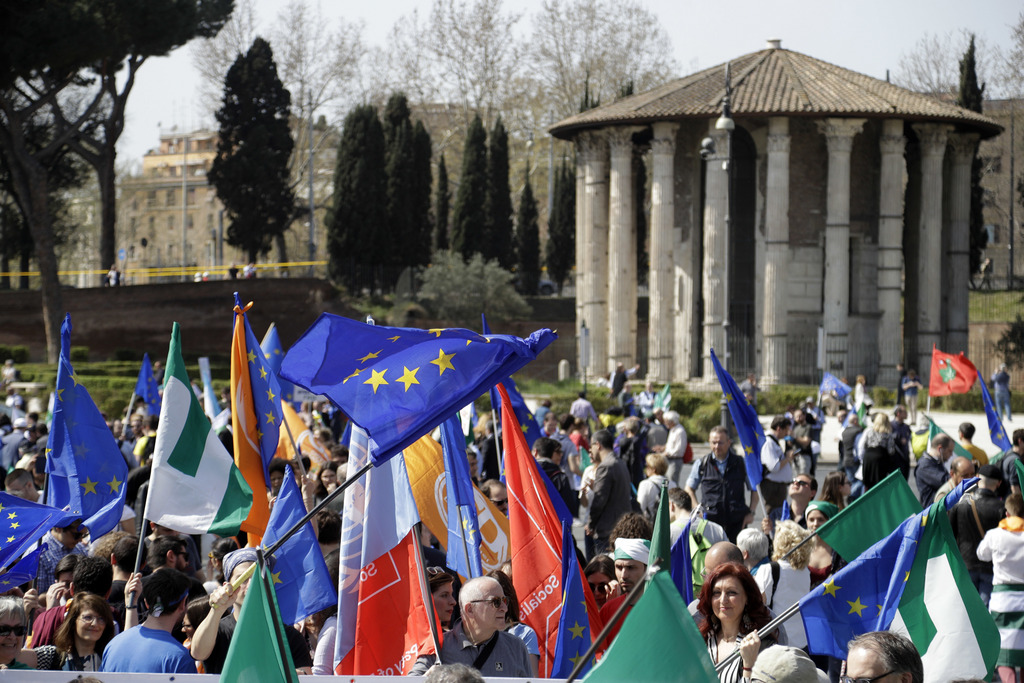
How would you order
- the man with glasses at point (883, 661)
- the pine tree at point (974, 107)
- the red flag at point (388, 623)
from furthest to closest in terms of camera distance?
the pine tree at point (974, 107) < the red flag at point (388, 623) < the man with glasses at point (883, 661)

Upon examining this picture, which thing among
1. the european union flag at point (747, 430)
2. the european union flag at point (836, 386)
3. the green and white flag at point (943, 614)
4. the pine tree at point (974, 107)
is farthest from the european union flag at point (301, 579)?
the pine tree at point (974, 107)

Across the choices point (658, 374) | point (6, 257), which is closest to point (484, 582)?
point (658, 374)

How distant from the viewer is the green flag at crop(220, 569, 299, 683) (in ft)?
13.5

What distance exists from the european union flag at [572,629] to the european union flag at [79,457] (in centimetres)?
365

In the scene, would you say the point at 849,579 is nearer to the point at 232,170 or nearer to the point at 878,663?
the point at 878,663

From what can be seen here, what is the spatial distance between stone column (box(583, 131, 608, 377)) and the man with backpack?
2764cm

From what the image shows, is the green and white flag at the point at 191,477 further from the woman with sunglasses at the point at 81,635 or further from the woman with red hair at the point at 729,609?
the woman with red hair at the point at 729,609

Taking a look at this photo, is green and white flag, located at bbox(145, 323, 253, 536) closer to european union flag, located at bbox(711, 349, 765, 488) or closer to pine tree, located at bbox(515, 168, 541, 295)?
european union flag, located at bbox(711, 349, 765, 488)

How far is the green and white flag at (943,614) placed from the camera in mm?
5715

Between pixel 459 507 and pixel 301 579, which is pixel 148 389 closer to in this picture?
pixel 301 579

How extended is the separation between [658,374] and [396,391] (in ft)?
104

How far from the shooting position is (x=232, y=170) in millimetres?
47500

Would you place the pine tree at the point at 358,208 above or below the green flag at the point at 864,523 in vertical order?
above

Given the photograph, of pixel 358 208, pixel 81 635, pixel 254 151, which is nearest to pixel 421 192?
pixel 358 208
